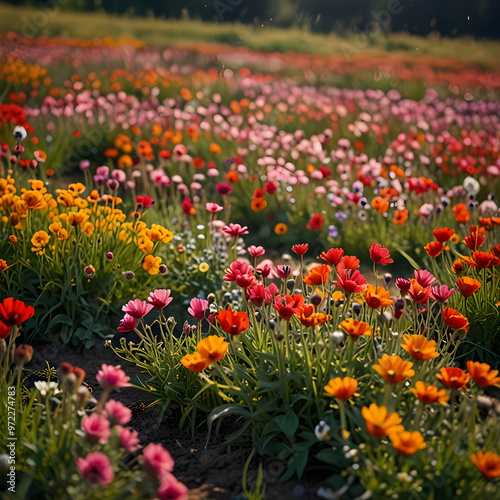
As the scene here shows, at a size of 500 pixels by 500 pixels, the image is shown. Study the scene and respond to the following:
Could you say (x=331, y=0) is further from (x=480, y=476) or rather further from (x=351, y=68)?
(x=480, y=476)

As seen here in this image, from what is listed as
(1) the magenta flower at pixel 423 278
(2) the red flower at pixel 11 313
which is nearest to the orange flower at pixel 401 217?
(1) the magenta flower at pixel 423 278

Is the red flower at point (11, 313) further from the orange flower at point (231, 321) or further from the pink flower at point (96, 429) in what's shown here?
the orange flower at point (231, 321)

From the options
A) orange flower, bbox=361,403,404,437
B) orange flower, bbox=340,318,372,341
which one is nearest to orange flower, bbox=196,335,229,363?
orange flower, bbox=340,318,372,341

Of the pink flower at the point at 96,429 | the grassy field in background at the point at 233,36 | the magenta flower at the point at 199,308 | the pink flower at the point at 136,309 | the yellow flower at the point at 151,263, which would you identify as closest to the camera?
the pink flower at the point at 96,429

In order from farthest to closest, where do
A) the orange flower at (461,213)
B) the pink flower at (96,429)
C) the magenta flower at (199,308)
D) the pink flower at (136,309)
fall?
the orange flower at (461,213)
the magenta flower at (199,308)
the pink flower at (136,309)
the pink flower at (96,429)

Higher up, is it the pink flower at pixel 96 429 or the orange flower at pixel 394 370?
the orange flower at pixel 394 370

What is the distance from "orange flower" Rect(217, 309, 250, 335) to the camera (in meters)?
2.02

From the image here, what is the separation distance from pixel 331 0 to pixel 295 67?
242cm

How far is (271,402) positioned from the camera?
6.83 ft

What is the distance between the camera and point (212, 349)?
1962 mm

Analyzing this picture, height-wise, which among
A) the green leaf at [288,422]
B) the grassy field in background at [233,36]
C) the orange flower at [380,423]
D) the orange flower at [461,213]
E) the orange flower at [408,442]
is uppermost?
the grassy field in background at [233,36]

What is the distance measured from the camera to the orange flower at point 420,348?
6.04ft

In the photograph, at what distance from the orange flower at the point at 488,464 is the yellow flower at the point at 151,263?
1827 millimetres

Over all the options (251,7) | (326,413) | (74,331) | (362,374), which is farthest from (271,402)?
(251,7)
